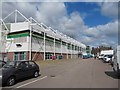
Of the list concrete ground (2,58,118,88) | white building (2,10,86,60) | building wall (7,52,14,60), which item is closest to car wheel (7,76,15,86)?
concrete ground (2,58,118,88)

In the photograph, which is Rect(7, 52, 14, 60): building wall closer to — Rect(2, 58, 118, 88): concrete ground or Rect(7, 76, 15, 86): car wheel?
Rect(2, 58, 118, 88): concrete ground

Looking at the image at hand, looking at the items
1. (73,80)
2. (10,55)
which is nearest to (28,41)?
(10,55)

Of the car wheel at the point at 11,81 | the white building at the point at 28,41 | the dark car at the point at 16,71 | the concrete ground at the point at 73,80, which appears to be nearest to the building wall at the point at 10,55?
the white building at the point at 28,41

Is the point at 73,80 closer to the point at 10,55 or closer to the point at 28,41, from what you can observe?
the point at 28,41

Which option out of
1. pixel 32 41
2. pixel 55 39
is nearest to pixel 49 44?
pixel 55 39

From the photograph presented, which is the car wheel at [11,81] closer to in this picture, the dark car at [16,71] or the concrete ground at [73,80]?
the dark car at [16,71]

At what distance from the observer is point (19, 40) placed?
48.4m

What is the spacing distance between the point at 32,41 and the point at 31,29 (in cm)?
312

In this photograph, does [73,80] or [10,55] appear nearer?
[73,80]

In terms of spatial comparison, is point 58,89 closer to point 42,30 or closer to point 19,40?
point 19,40

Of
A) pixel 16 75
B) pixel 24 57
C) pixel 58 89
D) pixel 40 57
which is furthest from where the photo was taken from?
pixel 40 57

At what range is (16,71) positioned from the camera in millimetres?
10961

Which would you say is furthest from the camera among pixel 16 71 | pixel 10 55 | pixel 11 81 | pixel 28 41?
pixel 10 55

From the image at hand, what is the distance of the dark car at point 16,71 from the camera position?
1020 cm
